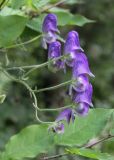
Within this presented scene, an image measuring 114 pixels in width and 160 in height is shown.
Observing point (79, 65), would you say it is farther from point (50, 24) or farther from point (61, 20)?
point (61, 20)

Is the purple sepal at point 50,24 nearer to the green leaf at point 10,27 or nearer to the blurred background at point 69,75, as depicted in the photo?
the green leaf at point 10,27

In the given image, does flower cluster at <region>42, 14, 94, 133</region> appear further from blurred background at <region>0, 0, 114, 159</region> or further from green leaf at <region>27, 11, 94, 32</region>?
blurred background at <region>0, 0, 114, 159</region>

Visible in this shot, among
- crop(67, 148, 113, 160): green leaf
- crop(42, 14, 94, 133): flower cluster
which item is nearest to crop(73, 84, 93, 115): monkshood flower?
crop(42, 14, 94, 133): flower cluster

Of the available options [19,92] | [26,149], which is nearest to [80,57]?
[26,149]

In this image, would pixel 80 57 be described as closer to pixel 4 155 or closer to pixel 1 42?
pixel 1 42

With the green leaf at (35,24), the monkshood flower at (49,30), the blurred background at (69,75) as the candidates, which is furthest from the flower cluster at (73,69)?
the blurred background at (69,75)
